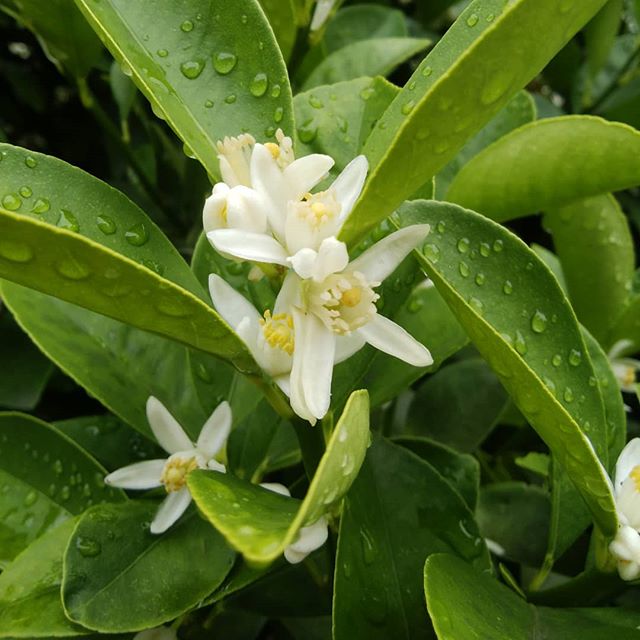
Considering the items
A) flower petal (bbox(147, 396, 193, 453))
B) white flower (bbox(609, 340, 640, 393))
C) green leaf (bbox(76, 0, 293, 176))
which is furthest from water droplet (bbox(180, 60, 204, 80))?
white flower (bbox(609, 340, 640, 393))

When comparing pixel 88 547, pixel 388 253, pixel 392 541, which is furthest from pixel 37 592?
pixel 388 253

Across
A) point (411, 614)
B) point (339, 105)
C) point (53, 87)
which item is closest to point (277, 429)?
point (411, 614)

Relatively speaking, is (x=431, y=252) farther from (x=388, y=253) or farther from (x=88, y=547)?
(x=88, y=547)

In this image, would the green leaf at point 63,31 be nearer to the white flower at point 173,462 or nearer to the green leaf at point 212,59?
the green leaf at point 212,59

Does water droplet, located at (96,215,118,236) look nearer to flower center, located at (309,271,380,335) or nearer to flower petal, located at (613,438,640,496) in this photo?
flower center, located at (309,271,380,335)

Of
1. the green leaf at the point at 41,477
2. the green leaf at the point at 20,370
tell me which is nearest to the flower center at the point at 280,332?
the green leaf at the point at 41,477

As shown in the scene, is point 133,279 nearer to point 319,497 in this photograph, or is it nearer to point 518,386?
point 319,497

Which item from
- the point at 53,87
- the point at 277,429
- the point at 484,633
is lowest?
the point at 53,87
